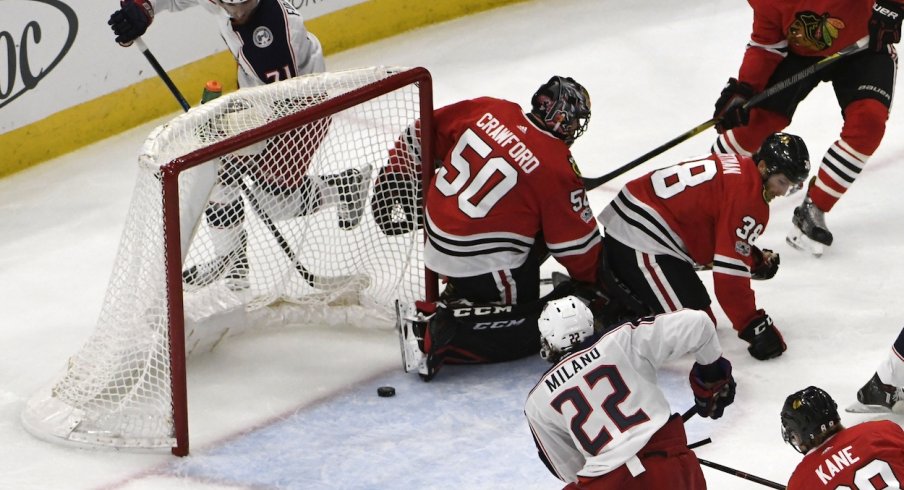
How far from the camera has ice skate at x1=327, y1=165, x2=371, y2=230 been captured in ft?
14.0

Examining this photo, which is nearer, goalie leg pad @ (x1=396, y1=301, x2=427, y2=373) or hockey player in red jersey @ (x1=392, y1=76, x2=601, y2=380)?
hockey player in red jersey @ (x1=392, y1=76, x2=601, y2=380)

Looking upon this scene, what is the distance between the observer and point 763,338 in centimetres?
405

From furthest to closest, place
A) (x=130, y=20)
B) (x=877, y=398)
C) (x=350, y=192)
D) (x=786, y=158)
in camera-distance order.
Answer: (x=130, y=20), (x=350, y=192), (x=786, y=158), (x=877, y=398)

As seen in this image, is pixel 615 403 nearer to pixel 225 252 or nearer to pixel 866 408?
pixel 866 408

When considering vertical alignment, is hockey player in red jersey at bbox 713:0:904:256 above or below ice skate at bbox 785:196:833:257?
above

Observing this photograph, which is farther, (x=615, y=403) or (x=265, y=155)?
(x=265, y=155)

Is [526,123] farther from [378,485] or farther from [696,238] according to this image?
[378,485]

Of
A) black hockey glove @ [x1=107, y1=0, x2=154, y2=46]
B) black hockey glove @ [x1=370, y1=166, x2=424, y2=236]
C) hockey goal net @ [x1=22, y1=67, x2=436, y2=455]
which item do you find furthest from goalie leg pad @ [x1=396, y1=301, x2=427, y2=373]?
black hockey glove @ [x1=107, y1=0, x2=154, y2=46]

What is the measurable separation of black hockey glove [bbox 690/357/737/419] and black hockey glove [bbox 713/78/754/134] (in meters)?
1.53

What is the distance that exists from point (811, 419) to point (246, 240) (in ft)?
5.80

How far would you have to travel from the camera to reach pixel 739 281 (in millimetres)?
3953

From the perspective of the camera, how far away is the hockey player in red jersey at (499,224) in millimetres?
3951

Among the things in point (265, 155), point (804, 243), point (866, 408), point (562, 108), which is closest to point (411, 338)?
point (265, 155)

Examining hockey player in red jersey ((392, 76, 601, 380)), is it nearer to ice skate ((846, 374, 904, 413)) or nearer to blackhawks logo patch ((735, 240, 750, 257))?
blackhawks logo patch ((735, 240, 750, 257))
